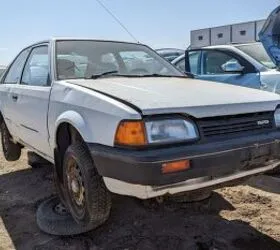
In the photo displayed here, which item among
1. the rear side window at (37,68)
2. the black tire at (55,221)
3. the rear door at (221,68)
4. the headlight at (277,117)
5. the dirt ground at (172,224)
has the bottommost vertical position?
the dirt ground at (172,224)

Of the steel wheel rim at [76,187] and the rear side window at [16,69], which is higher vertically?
the rear side window at [16,69]

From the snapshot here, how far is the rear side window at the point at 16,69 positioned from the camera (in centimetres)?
515

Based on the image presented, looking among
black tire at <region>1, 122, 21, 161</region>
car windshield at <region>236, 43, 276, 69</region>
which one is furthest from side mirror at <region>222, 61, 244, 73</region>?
black tire at <region>1, 122, 21, 161</region>

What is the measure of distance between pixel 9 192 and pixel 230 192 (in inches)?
91.5

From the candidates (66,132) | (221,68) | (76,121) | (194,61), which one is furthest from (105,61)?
(194,61)

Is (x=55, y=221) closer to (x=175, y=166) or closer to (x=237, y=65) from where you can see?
(x=175, y=166)

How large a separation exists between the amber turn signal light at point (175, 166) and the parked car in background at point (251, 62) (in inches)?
111

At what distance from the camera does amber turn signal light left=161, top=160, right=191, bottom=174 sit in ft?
9.05

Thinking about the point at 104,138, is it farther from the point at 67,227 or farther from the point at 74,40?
the point at 74,40

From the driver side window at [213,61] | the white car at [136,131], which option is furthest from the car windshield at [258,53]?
the white car at [136,131]

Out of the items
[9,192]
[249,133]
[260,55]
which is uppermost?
[260,55]

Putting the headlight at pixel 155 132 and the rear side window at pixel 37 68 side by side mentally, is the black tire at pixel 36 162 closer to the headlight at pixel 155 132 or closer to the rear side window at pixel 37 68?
the rear side window at pixel 37 68

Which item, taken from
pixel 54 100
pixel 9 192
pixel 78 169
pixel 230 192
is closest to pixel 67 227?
pixel 78 169

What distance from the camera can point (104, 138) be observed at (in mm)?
3002
